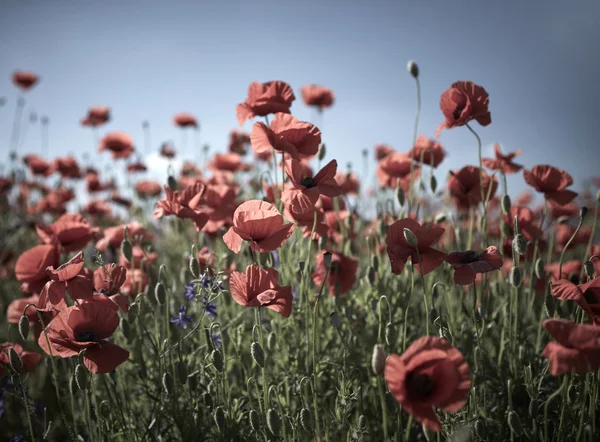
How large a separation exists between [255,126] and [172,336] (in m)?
1.11

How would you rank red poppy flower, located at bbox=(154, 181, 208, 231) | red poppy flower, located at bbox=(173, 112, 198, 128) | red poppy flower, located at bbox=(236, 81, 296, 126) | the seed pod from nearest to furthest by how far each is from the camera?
the seed pod, red poppy flower, located at bbox=(154, 181, 208, 231), red poppy flower, located at bbox=(236, 81, 296, 126), red poppy flower, located at bbox=(173, 112, 198, 128)

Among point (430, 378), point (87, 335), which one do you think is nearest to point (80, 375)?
point (87, 335)

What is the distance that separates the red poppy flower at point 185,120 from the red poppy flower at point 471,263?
13.5ft

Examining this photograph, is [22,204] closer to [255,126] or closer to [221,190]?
[221,190]

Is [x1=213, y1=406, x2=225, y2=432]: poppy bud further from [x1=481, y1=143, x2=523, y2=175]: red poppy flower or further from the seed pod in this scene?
[x1=481, y1=143, x2=523, y2=175]: red poppy flower

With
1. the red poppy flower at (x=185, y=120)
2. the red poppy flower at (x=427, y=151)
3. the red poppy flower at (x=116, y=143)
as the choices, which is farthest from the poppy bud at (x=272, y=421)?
the red poppy flower at (x=185, y=120)

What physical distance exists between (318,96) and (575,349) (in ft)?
8.59

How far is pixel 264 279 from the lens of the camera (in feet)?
4.36

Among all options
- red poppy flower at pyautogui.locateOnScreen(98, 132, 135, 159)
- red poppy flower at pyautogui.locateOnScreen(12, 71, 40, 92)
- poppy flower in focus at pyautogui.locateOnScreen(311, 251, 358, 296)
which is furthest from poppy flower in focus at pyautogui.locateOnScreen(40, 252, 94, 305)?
red poppy flower at pyautogui.locateOnScreen(12, 71, 40, 92)

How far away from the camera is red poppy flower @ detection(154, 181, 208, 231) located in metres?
1.70

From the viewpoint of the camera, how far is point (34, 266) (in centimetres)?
161

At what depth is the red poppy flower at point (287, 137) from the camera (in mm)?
1506

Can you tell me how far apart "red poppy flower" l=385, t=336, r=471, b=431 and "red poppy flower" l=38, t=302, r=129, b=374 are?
2.45ft

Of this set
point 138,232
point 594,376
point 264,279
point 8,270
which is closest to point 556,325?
point 594,376
